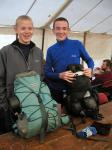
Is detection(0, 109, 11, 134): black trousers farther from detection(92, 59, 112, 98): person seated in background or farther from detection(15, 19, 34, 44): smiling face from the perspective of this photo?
detection(92, 59, 112, 98): person seated in background

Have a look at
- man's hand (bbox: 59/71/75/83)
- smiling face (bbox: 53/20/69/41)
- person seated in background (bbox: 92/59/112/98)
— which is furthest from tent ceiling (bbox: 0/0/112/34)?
man's hand (bbox: 59/71/75/83)

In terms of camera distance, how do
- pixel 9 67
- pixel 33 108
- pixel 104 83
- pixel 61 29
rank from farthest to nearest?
pixel 104 83, pixel 61 29, pixel 9 67, pixel 33 108

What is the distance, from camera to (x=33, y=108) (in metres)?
1.11

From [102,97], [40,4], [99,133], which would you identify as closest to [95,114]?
[99,133]

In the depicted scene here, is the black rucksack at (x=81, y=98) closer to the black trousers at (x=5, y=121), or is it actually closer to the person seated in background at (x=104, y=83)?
the black trousers at (x=5, y=121)

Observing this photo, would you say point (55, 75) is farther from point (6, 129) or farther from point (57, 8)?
point (57, 8)

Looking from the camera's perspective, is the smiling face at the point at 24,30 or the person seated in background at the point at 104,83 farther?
the person seated in background at the point at 104,83

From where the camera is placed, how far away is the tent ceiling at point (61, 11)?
2.66m

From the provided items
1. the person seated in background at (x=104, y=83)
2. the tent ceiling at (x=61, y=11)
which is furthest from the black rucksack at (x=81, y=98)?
the tent ceiling at (x=61, y=11)

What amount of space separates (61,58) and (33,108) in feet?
1.84

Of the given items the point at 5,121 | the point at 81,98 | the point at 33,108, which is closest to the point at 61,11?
the point at 81,98

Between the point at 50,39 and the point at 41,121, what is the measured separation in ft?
7.78

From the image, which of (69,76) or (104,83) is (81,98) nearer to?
(69,76)

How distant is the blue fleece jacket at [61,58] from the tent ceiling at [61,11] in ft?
3.87
